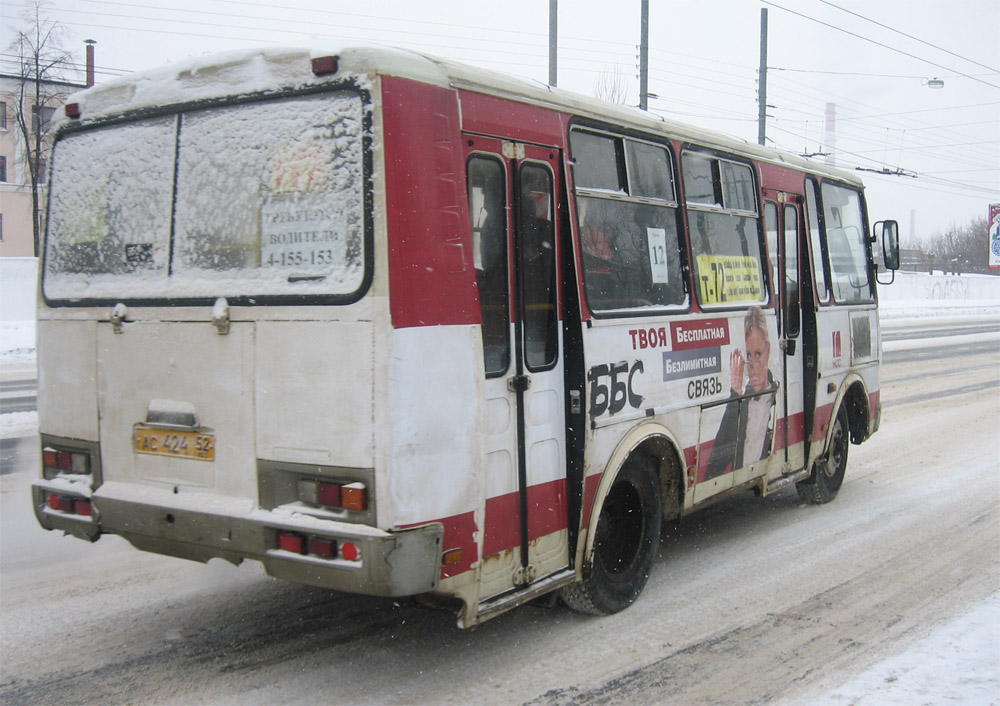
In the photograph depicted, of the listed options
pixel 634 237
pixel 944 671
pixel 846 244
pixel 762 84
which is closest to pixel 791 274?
pixel 846 244

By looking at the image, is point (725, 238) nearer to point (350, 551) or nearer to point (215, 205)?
point (215, 205)

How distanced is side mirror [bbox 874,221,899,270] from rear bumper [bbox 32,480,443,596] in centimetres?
690

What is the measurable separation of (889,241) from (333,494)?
724 centimetres

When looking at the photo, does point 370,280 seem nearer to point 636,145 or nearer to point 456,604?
point 456,604

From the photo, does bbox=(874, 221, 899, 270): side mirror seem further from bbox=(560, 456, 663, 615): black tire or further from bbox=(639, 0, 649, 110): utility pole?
bbox=(639, 0, 649, 110): utility pole

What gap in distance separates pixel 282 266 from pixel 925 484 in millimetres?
7270

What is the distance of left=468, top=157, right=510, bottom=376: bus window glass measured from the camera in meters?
4.34

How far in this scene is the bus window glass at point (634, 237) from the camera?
16.8 ft

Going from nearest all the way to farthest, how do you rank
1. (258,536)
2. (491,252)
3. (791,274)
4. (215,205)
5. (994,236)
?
1. (258,536)
2. (215,205)
3. (491,252)
4. (791,274)
5. (994,236)

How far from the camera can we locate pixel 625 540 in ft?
18.6

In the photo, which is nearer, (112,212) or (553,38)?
(112,212)

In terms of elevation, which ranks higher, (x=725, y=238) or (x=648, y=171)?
(x=648, y=171)

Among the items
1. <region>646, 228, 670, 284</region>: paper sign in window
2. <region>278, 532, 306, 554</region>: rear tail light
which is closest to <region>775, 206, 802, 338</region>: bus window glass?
<region>646, 228, 670, 284</region>: paper sign in window

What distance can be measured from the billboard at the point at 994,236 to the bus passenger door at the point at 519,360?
45.4ft
